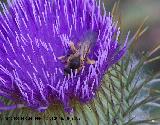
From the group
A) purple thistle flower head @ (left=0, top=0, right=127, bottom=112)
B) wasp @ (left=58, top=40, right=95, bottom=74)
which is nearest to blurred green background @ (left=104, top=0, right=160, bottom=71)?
purple thistle flower head @ (left=0, top=0, right=127, bottom=112)

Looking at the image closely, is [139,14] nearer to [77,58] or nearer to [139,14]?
[139,14]

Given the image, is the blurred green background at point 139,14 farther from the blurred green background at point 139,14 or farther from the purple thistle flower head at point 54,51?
the purple thistle flower head at point 54,51

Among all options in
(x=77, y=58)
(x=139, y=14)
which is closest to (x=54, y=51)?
(x=77, y=58)

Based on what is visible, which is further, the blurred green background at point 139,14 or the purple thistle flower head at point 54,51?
the blurred green background at point 139,14

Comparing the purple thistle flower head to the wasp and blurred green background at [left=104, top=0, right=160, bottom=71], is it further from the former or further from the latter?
blurred green background at [left=104, top=0, right=160, bottom=71]

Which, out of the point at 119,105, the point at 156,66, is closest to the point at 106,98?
the point at 119,105

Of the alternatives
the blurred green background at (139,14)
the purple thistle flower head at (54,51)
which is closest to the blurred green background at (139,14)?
the blurred green background at (139,14)

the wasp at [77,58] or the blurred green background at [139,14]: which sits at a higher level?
the blurred green background at [139,14]

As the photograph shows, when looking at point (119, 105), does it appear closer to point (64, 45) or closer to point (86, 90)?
point (86, 90)
